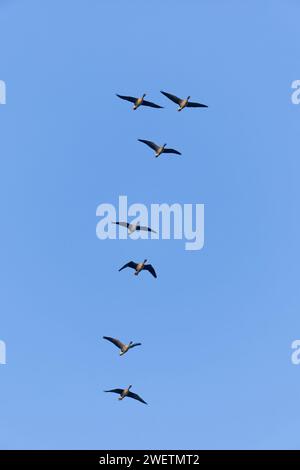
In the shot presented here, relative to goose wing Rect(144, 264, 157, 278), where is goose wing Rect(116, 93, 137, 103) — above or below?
above

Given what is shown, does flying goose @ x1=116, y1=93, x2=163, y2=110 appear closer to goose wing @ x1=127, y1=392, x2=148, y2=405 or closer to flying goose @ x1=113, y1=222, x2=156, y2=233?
flying goose @ x1=113, y1=222, x2=156, y2=233

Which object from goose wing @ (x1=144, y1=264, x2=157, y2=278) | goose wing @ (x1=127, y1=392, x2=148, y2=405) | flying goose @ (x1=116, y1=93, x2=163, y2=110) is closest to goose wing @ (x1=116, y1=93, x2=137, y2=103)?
flying goose @ (x1=116, y1=93, x2=163, y2=110)

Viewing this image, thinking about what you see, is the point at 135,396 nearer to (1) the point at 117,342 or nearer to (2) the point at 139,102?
(1) the point at 117,342

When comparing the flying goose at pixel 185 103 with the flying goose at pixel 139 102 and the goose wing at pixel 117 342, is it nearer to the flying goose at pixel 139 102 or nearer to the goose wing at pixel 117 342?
the flying goose at pixel 139 102

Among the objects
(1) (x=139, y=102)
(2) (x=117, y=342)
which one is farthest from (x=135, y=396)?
(1) (x=139, y=102)


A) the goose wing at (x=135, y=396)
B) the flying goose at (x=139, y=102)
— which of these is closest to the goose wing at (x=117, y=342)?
the goose wing at (x=135, y=396)

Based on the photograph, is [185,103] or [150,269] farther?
[150,269]

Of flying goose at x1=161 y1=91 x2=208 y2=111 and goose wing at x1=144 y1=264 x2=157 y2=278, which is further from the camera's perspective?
goose wing at x1=144 y1=264 x2=157 y2=278

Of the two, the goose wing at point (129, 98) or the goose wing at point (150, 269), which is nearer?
the goose wing at point (129, 98)

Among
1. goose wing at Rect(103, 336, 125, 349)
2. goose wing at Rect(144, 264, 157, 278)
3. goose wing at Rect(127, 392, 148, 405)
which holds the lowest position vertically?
goose wing at Rect(127, 392, 148, 405)
